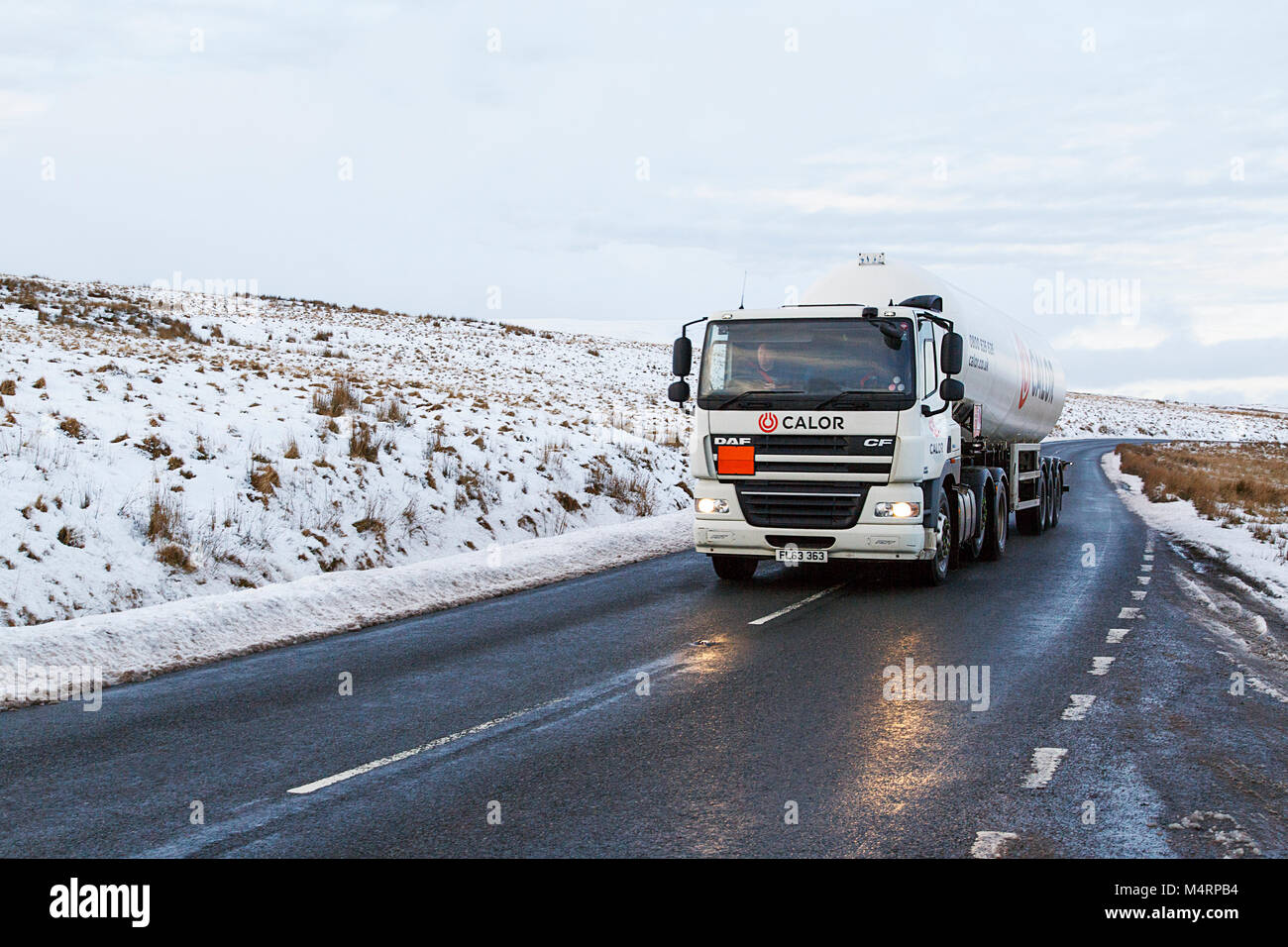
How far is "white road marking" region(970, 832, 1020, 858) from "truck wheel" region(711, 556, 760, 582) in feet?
27.5

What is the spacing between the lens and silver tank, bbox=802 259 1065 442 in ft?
45.9

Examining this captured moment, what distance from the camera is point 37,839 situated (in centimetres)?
481

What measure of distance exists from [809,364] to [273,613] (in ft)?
20.0

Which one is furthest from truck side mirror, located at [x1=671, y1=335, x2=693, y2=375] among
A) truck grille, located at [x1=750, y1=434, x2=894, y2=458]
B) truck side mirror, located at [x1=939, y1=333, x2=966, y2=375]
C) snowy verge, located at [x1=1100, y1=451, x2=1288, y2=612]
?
snowy verge, located at [x1=1100, y1=451, x2=1288, y2=612]

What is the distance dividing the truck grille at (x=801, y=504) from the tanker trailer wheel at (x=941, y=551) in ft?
4.06

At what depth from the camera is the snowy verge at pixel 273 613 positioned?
27.7 ft

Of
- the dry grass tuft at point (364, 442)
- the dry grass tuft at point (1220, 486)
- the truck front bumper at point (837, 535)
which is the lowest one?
the dry grass tuft at point (1220, 486)

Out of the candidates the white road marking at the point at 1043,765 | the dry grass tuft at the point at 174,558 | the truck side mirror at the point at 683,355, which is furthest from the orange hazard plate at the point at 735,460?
the white road marking at the point at 1043,765

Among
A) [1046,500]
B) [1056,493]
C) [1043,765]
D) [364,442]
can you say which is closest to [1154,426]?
[1056,493]

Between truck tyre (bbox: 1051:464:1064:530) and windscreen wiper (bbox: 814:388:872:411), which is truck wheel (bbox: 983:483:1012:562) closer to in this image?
windscreen wiper (bbox: 814:388:872:411)

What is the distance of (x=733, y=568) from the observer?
13344mm

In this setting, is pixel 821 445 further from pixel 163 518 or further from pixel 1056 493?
pixel 1056 493
